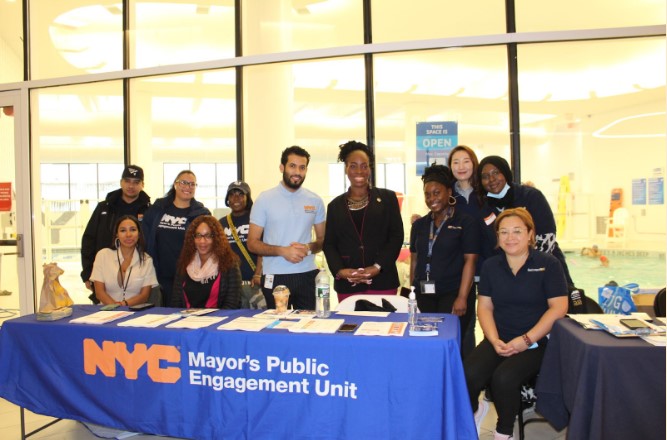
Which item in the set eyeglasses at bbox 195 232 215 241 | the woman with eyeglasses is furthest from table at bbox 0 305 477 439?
the woman with eyeglasses

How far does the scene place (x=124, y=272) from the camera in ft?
11.1

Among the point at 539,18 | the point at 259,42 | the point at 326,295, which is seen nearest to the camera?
the point at 326,295

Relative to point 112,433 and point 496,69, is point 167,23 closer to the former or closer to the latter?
point 496,69

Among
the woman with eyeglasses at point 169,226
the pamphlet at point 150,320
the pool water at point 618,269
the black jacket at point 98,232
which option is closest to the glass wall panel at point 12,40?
the black jacket at point 98,232

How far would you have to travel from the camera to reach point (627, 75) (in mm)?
4605

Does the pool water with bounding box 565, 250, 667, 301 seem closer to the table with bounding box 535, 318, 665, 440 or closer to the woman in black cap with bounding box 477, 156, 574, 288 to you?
A: the woman in black cap with bounding box 477, 156, 574, 288

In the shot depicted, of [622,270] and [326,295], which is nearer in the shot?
[326,295]

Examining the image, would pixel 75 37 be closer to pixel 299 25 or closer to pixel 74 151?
pixel 74 151

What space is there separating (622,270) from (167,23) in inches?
222

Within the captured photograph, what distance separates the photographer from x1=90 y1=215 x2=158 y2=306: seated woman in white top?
3381 mm

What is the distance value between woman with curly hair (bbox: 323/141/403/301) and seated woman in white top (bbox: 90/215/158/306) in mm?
1337

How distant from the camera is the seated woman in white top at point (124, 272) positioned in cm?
338

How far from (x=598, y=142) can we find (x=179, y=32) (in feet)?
15.0

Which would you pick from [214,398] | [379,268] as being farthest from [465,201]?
[214,398]
